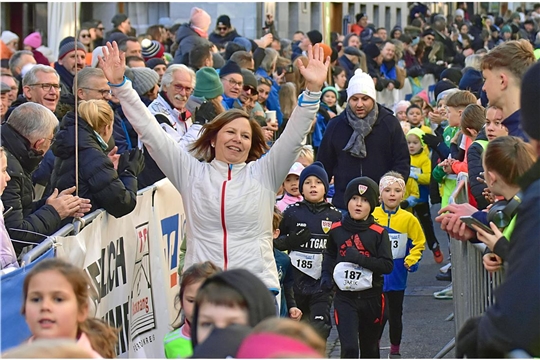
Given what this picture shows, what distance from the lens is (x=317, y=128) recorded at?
14672mm

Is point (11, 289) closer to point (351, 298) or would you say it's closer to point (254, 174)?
point (254, 174)

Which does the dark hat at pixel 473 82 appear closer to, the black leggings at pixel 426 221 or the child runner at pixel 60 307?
the black leggings at pixel 426 221

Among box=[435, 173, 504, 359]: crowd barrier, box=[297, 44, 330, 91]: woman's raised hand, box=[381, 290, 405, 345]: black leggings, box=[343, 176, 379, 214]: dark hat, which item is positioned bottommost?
box=[381, 290, 405, 345]: black leggings

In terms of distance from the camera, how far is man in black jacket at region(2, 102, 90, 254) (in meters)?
6.43

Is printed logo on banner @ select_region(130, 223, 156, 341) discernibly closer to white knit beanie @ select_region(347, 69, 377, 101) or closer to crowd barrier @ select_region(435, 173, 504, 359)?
crowd barrier @ select_region(435, 173, 504, 359)

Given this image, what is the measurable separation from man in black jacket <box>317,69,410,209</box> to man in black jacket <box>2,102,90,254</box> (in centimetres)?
304

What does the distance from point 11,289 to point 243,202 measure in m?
1.56

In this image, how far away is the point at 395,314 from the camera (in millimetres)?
8516

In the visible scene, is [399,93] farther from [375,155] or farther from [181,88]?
[181,88]

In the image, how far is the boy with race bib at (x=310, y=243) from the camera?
8.25m

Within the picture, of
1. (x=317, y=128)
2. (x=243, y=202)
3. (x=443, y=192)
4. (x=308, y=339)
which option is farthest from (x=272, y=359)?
(x=317, y=128)

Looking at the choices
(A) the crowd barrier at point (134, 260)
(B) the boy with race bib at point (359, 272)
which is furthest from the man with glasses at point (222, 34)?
(B) the boy with race bib at point (359, 272)

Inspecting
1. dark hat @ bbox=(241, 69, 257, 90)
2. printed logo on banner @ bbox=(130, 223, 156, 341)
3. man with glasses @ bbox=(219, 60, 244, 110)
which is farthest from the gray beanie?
printed logo on banner @ bbox=(130, 223, 156, 341)

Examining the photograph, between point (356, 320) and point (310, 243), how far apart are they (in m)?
0.76
